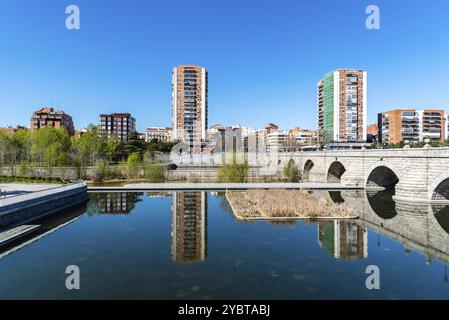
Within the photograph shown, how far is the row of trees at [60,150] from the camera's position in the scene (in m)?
52.8

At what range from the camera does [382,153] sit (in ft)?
121

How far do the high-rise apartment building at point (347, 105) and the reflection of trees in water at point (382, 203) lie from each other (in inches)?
2862

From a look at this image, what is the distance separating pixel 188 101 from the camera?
119 metres

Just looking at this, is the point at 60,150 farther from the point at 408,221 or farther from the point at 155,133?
the point at 155,133

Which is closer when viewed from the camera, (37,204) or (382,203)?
(37,204)

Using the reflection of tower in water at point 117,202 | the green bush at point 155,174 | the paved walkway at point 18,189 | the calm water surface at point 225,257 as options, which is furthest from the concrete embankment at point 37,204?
the green bush at point 155,174

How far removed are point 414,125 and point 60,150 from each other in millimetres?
118670

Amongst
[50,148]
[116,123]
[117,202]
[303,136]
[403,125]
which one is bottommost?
[117,202]

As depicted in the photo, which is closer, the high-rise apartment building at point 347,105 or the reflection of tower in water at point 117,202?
the reflection of tower in water at point 117,202

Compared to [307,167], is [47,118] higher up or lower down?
higher up
